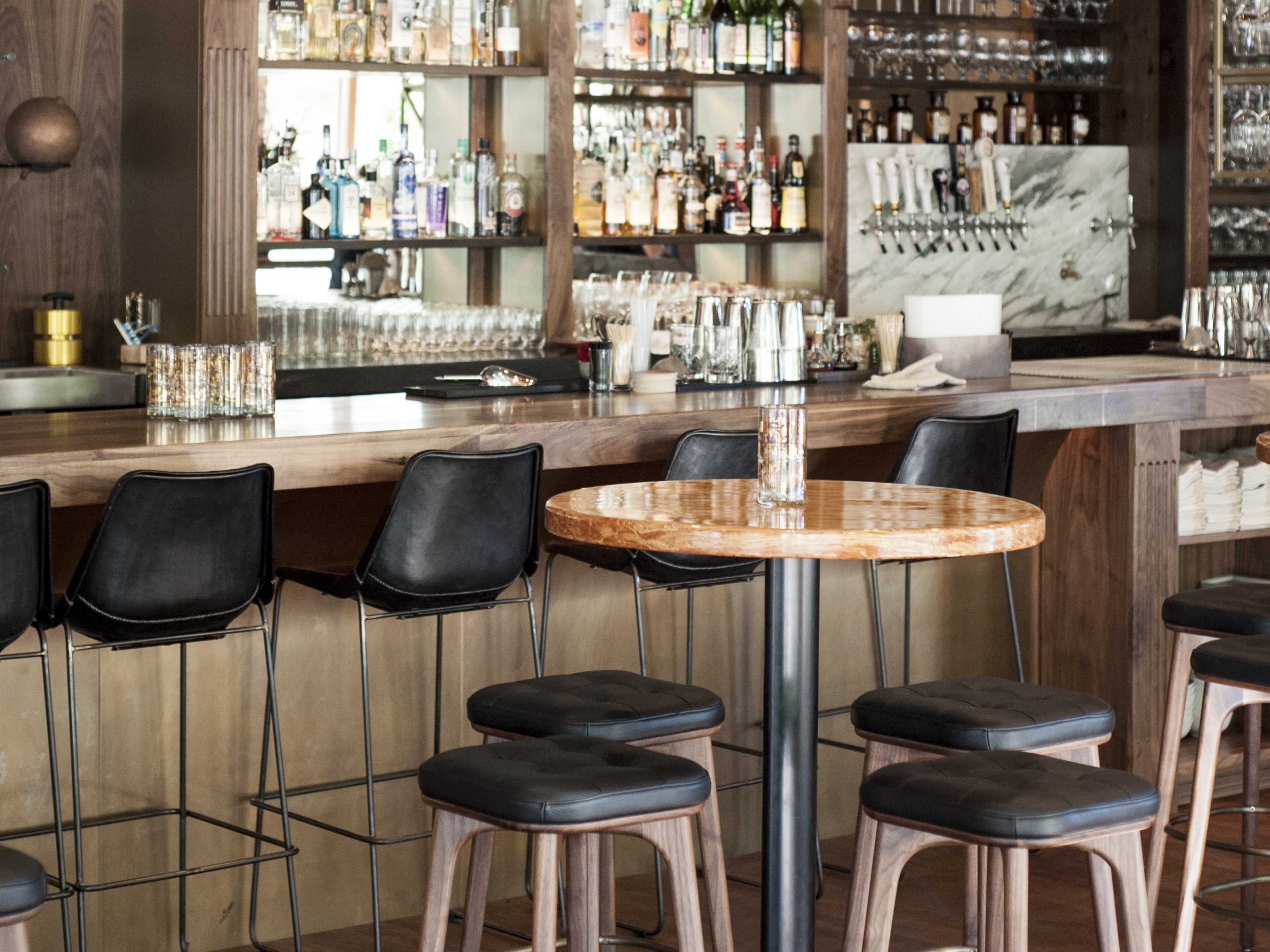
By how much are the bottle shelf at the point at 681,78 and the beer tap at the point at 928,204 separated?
0.80m

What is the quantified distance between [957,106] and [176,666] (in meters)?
4.73

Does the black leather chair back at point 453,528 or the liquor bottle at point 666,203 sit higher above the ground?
the liquor bottle at point 666,203

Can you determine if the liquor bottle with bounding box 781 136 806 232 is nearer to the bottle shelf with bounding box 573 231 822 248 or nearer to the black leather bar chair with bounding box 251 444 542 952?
the bottle shelf with bounding box 573 231 822 248

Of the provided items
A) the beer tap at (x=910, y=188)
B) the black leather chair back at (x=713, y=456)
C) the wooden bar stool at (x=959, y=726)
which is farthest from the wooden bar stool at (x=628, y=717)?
the beer tap at (x=910, y=188)

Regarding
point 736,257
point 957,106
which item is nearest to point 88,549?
point 736,257

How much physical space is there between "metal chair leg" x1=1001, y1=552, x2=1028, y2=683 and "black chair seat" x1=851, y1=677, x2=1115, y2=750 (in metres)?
1.03

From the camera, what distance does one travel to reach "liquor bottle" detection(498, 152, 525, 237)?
5.72 metres

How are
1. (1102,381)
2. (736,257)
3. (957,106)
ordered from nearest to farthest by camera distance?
1. (1102,381)
2. (736,257)
3. (957,106)

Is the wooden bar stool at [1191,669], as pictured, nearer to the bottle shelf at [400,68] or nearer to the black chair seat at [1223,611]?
the black chair seat at [1223,611]

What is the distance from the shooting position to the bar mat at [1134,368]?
4480 millimetres

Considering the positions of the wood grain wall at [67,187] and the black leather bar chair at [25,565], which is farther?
the wood grain wall at [67,187]

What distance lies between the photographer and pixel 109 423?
3.53m

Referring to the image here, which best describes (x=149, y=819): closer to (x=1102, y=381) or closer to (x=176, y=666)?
(x=176, y=666)

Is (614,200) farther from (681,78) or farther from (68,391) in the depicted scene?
(68,391)
